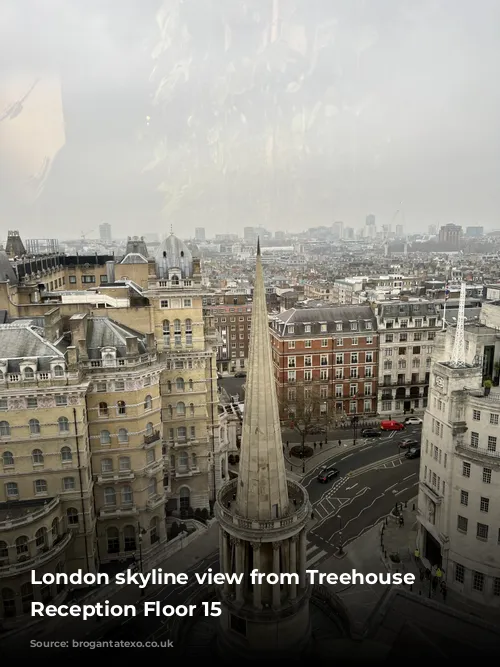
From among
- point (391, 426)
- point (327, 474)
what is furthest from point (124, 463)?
point (391, 426)

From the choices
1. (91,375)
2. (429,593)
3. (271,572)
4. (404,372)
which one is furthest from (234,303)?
(271,572)

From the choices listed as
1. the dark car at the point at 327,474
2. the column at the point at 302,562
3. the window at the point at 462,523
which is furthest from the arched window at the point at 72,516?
the window at the point at 462,523

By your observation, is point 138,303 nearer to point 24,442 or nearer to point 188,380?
point 188,380

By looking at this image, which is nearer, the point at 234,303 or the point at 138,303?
the point at 138,303

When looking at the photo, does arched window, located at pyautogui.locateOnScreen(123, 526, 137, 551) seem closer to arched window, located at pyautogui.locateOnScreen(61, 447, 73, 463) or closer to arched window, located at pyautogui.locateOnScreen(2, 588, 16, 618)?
arched window, located at pyautogui.locateOnScreen(61, 447, 73, 463)

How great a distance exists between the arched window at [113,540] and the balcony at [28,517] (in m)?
6.37

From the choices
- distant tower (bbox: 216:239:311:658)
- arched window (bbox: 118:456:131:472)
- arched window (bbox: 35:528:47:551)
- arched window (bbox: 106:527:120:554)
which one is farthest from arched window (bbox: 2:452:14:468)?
distant tower (bbox: 216:239:311:658)

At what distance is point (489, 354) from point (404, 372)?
35.1 meters

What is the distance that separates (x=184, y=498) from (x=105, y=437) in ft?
40.5

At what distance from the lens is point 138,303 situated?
5000 centimetres

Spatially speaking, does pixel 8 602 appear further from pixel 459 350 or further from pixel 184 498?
pixel 459 350

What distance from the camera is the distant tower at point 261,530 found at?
1948 centimetres

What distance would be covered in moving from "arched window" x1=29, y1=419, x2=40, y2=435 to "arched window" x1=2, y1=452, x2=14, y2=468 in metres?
2.01

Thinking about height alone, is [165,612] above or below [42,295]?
below
